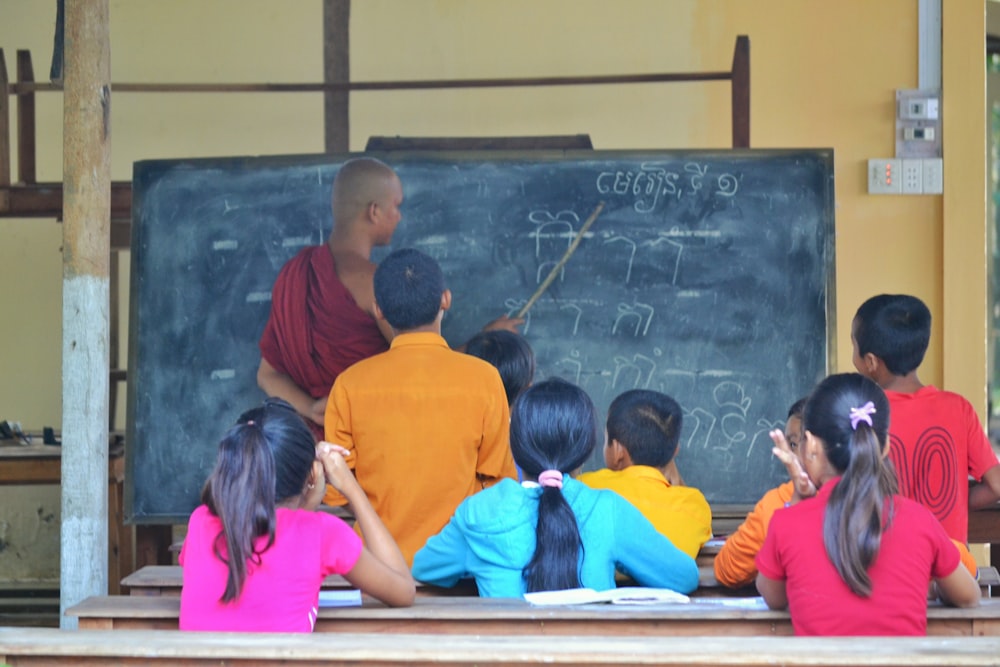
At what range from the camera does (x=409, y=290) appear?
3424mm

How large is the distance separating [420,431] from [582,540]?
0.66 meters

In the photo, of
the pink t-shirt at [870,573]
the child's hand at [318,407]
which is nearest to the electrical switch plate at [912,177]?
the child's hand at [318,407]

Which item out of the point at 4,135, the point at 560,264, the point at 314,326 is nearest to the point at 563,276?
the point at 560,264

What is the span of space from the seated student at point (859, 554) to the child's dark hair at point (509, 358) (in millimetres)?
1377

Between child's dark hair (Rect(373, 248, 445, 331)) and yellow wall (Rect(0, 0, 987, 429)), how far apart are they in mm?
3086

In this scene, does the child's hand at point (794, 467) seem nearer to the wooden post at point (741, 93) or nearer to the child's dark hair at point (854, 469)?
the child's dark hair at point (854, 469)

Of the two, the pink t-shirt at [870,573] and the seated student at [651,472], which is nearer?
the pink t-shirt at [870,573]

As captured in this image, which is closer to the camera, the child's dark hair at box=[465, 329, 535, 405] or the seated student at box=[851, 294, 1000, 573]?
the seated student at box=[851, 294, 1000, 573]

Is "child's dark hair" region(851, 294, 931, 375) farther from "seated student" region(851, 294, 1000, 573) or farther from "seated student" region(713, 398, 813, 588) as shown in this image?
"seated student" region(713, 398, 813, 588)

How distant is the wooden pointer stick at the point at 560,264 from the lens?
463 cm

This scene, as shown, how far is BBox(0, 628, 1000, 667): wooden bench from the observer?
2.00 m

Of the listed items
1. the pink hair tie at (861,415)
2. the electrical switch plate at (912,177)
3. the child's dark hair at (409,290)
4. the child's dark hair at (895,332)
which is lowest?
the pink hair tie at (861,415)

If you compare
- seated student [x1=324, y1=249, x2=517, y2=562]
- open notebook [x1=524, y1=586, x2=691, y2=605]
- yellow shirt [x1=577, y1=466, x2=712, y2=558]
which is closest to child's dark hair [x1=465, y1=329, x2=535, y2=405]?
seated student [x1=324, y1=249, x2=517, y2=562]

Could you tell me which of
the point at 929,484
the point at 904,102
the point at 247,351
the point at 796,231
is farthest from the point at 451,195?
the point at 904,102
